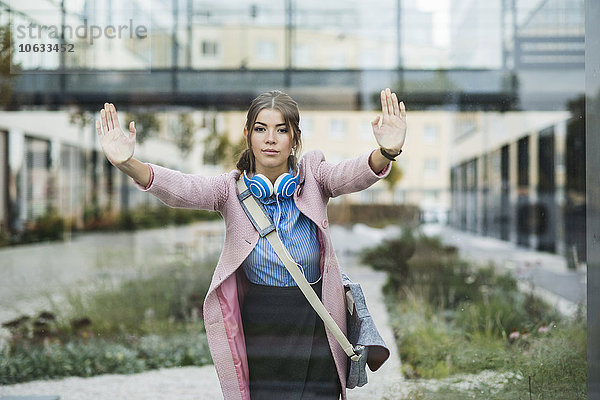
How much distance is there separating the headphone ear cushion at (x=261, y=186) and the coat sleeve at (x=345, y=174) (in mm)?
206

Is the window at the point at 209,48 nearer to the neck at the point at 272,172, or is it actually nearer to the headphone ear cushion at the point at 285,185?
the neck at the point at 272,172

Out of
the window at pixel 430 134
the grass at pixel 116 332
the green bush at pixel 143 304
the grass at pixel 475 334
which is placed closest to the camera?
the grass at pixel 475 334

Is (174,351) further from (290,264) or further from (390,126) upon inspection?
(390,126)

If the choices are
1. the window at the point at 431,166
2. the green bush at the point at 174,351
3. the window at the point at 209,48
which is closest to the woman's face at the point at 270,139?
the green bush at the point at 174,351

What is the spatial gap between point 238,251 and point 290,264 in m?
0.19

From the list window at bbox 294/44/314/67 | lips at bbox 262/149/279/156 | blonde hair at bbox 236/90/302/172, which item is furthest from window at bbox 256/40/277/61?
lips at bbox 262/149/279/156

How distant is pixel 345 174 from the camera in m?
2.28

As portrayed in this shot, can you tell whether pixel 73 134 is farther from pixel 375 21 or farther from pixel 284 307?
pixel 284 307

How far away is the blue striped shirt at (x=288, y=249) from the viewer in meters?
2.27

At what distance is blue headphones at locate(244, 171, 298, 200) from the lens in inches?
87.7

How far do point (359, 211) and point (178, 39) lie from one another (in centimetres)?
395

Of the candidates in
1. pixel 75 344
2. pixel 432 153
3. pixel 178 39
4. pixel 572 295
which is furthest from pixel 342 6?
pixel 75 344

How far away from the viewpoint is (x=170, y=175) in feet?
7.19

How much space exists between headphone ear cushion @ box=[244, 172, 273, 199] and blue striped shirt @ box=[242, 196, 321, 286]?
52 mm
